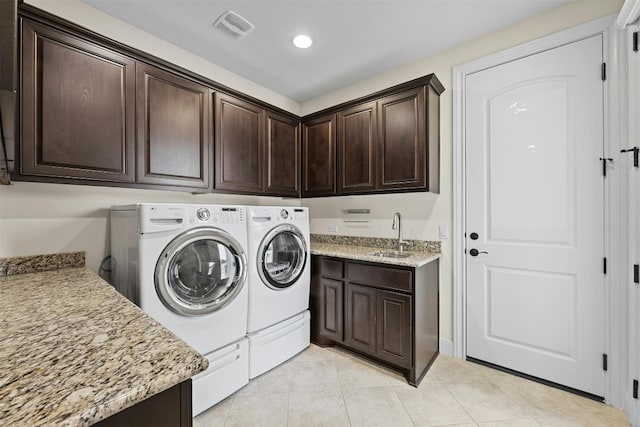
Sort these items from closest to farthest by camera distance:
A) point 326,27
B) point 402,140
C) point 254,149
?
1. point 326,27
2. point 402,140
3. point 254,149

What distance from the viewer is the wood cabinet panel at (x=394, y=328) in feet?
6.48

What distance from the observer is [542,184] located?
1943 mm

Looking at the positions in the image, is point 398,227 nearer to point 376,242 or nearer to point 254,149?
point 376,242

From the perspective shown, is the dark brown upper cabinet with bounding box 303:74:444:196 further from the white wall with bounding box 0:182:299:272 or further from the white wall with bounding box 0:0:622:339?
the white wall with bounding box 0:182:299:272

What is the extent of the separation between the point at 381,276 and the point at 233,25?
2.22 meters

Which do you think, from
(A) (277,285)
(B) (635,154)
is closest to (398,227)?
(A) (277,285)

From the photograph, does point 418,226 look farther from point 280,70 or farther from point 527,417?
point 280,70

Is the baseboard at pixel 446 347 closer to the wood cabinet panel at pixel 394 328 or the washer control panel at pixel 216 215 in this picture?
the wood cabinet panel at pixel 394 328

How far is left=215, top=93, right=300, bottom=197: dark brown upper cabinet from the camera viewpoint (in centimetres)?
230

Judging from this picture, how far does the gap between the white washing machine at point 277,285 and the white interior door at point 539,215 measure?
1409 millimetres

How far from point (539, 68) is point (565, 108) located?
1.18 ft

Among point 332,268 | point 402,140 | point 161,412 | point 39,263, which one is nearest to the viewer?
point 161,412

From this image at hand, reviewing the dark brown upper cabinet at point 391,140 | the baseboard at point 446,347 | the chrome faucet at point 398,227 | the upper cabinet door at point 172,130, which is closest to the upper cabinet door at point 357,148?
the dark brown upper cabinet at point 391,140

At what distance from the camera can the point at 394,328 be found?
6.69 feet
